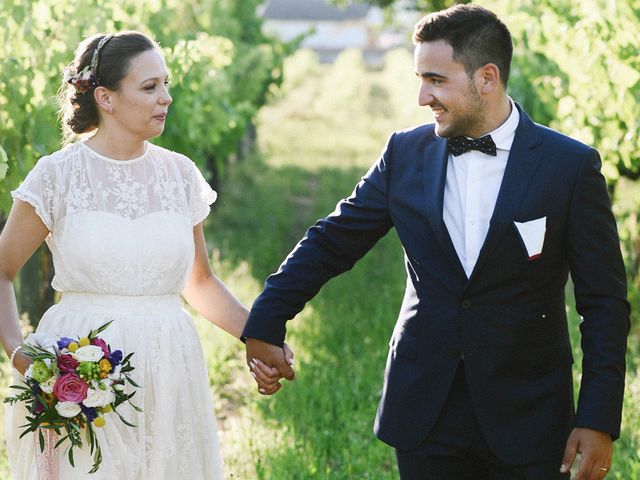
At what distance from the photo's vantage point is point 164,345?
12.1 feet

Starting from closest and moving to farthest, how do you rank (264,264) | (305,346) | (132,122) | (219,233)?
1. (132,122)
2. (305,346)
3. (264,264)
4. (219,233)

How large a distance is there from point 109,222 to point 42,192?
0.24 meters

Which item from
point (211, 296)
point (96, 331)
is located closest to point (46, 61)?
point (211, 296)

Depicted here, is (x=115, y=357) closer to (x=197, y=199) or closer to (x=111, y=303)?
(x=111, y=303)

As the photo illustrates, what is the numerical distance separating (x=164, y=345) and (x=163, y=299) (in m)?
0.16

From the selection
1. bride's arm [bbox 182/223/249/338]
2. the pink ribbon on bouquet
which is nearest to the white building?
bride's arm [bbox 182/223/249/338]

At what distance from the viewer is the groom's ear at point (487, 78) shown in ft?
10.6

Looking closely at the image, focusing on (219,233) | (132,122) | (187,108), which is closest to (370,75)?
(219,233)

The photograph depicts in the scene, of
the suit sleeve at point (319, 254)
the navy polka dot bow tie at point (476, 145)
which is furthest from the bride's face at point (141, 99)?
the navy polka dot bow tie at point (476, 145)

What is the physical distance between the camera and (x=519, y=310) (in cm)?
315

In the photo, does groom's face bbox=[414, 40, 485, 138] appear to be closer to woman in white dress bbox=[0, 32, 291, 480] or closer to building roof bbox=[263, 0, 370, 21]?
woman in white dress bbox=[0, 32, 291, 480]

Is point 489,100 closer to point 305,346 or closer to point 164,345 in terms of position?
point 164,345

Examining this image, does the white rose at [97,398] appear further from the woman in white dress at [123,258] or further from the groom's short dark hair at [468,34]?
the groom's short dark hair at [468,34]

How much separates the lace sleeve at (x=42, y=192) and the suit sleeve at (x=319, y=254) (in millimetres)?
766
